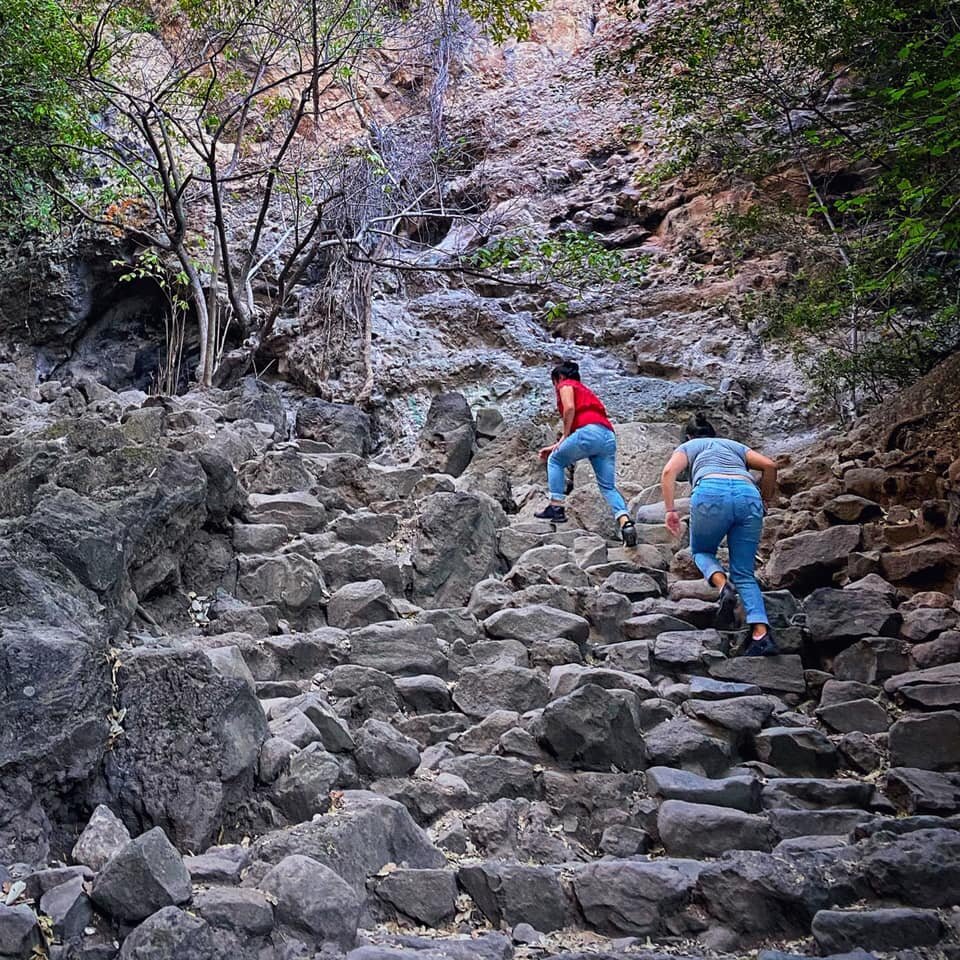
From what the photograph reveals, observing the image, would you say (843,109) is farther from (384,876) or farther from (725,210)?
(384,876)

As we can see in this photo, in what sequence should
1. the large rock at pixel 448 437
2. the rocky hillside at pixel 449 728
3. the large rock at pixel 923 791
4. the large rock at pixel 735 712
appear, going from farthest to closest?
the large rock at pixel 448 437 < the large rock at pixel 735 712 < the large rock at pixel 923 791 < the rocky hillside at pixel 449 728

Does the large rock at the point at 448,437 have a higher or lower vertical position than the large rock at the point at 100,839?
higher

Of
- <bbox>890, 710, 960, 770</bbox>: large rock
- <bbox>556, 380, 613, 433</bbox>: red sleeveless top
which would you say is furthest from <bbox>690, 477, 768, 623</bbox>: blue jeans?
<bbox>556, 380, 613, 433</bbox>: red sleeveless top

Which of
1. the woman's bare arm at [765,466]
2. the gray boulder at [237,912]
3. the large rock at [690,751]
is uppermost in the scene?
the woman's bare arm at [765,466]

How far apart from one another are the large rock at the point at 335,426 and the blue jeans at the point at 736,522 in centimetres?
514

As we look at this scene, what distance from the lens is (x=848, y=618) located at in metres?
4.96

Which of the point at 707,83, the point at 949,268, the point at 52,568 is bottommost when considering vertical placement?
the point at 52,568

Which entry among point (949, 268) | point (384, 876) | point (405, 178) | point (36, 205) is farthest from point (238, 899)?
point (405, 178)

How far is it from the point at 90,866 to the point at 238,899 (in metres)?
0.61

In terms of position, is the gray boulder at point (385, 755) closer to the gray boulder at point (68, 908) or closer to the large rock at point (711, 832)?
the large rock at point (711, 832)

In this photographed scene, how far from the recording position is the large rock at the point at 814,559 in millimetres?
5734

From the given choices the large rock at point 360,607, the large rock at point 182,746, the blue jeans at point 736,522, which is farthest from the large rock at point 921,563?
the large rock at point 182,746

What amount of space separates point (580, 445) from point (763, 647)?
247cm

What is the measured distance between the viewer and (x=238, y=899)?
2672 mm
